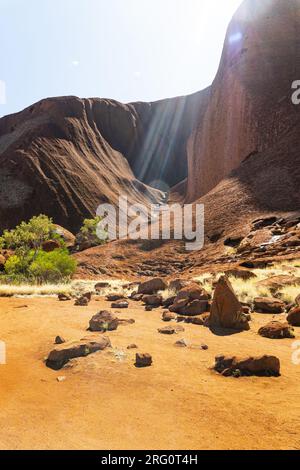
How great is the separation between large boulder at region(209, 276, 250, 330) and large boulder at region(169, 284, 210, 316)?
4.31ft

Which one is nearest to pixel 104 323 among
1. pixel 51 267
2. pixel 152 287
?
pixel 152 287

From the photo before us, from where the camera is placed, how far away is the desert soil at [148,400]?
366 centimetres

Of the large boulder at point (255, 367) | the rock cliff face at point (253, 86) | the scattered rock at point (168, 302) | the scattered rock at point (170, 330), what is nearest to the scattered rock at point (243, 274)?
the scattered rock at point (168, 302)

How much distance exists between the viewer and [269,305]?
32.8 feet

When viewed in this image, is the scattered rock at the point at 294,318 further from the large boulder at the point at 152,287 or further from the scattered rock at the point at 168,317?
the large boulder at the point at 152,287

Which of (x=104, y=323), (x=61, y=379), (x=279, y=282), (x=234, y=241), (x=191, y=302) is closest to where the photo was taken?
(x=61, y=379)

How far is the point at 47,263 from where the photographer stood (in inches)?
843

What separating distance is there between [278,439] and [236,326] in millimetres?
4885

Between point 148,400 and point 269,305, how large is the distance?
608 cm

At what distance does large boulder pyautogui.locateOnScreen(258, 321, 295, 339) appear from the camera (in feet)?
24.8

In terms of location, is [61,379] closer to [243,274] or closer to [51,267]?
[243,274]

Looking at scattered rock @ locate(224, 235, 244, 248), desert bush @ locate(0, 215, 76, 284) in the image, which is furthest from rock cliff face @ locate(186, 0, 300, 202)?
desert bush @ locate(0, 215, 76, 284)

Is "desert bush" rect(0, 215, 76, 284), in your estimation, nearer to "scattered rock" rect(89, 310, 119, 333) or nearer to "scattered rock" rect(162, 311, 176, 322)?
"scattered rock" rect(162, 311, 176, 322)

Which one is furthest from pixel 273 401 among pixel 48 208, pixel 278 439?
pixel 48 208
